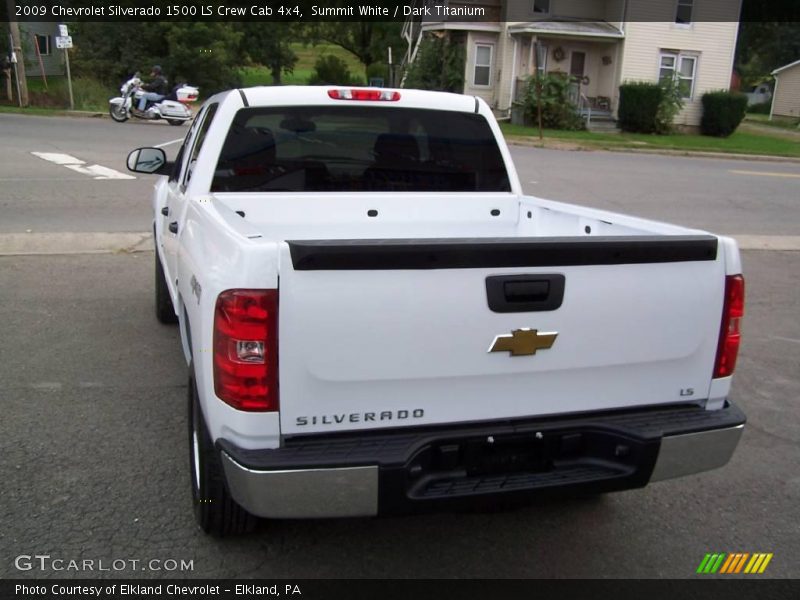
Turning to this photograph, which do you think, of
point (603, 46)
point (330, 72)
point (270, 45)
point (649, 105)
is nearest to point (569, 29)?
point (603, 46)

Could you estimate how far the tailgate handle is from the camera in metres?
2.72

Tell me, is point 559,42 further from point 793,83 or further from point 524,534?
point 524,534

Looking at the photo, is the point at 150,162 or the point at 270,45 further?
the point at 270,45

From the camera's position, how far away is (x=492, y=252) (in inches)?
106

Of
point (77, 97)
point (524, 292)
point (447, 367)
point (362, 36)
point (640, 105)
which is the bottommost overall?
point (77, 97)

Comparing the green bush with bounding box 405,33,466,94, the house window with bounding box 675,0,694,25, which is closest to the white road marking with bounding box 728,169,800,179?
the house window with bounding box 675,0,694,25

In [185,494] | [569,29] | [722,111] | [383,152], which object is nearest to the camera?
[185,494]

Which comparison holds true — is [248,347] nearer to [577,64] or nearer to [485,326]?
[485,326]

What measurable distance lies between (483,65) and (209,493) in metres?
29.5

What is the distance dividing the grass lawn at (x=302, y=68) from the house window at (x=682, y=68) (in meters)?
22.2

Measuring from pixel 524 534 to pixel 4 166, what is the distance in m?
13.5

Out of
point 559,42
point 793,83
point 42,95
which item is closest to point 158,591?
point 559,42

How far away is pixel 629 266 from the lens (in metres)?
2.87

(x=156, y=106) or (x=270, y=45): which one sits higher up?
(x=270, y=45)
